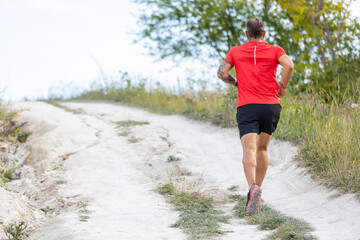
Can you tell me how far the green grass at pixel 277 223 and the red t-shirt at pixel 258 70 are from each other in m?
1.16

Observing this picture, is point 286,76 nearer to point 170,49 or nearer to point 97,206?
point 97,206

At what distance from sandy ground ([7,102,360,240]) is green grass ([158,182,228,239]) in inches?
4.7

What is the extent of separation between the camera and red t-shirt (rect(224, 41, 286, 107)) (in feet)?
13.7

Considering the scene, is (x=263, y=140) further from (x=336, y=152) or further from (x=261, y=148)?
(x=336, y=152)

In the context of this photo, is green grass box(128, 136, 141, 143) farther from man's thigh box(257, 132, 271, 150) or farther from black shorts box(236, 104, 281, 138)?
black shorts box(236, 104, 281, 138)

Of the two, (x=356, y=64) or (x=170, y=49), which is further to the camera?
(x=170, y=49)

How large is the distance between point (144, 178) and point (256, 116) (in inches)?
91.8

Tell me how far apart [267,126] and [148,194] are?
5.92 feet

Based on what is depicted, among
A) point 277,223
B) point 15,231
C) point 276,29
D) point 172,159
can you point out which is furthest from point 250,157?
point 276,29

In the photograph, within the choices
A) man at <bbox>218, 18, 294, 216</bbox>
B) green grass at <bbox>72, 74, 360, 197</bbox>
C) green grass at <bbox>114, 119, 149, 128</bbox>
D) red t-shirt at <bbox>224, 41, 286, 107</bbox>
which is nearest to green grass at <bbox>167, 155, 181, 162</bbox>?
green grass at <bbox>72, 74, 360, 197</bbox>

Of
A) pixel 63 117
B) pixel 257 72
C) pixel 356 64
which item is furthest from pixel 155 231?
pixel 356 64

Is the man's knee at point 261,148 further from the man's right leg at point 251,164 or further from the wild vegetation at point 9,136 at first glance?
the wild vegetation at point 9,136

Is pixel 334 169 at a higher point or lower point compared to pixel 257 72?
lower

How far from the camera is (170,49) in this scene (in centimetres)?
1734
